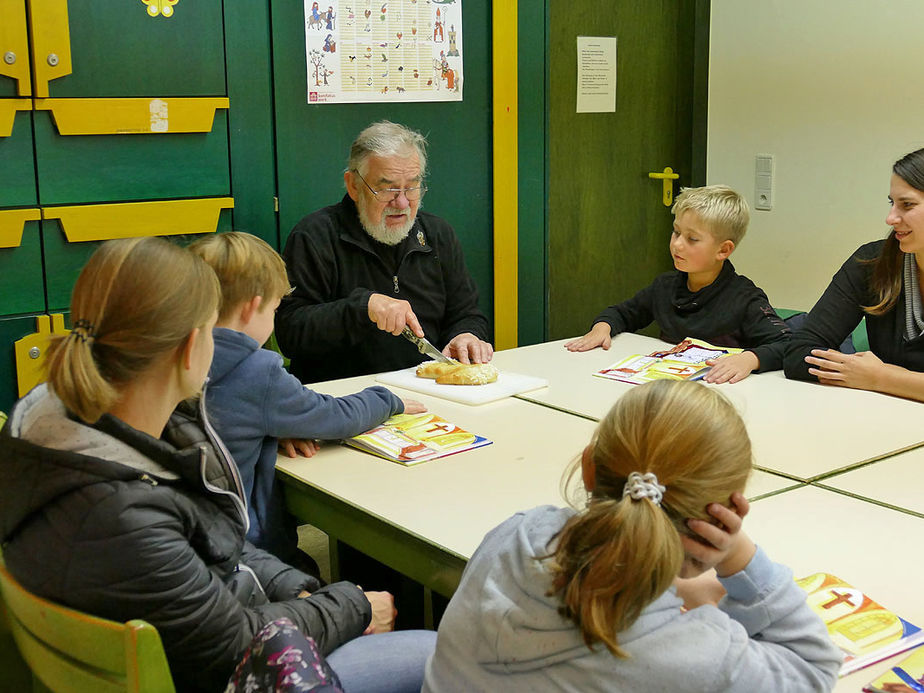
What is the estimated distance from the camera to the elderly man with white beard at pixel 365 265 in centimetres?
311

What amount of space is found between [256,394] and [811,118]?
3.17 metres

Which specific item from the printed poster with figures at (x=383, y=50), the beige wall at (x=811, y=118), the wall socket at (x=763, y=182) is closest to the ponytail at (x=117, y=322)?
the printed poster with figures at (x=383, y=50)

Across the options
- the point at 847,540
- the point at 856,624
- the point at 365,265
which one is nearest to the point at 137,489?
the point at 856,624

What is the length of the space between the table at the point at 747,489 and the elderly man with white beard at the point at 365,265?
17.7 inches

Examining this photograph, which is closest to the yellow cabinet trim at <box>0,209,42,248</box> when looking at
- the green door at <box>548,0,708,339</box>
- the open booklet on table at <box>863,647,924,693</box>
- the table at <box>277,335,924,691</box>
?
the table at <box>277,335,924,691</box>

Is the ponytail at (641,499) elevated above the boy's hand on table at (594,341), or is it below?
above

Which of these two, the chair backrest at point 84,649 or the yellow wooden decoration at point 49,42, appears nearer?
the chair backrest at point 84,649

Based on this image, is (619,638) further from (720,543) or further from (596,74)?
(596,74)

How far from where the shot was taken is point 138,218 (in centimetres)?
340

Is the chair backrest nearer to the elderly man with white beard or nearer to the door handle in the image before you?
the elderly man with white beard

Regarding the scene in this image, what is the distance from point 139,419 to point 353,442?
79 cm

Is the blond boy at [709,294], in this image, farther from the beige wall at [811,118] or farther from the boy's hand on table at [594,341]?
the beige wall at [811,118]

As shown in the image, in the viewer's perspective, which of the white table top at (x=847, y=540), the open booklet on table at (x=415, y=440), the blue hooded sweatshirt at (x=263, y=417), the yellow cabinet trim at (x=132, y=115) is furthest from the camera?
the yellow cabinet trim at (x=132, y=115)

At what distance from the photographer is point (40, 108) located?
10.4ft
